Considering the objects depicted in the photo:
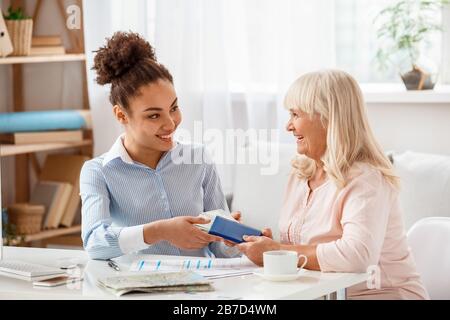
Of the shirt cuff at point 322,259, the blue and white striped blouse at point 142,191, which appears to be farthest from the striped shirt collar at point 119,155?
the shirt cuff at point 322,259

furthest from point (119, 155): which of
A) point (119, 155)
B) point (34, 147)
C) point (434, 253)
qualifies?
point (34, 147)

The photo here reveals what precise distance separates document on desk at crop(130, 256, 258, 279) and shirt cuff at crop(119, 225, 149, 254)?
39mm

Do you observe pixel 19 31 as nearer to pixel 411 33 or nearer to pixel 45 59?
pixel 45 59

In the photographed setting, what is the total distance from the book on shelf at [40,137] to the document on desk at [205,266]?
200 centimetres

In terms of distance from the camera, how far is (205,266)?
2096 millimetres

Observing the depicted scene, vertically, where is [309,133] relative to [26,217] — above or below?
above

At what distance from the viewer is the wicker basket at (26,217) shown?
4.02m

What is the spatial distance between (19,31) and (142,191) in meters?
1.81

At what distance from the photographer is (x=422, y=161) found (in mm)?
3176

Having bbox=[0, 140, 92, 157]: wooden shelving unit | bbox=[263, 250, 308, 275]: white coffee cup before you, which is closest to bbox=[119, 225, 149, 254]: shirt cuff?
bbox=[263, 250, 308, 275]: white coffee cup

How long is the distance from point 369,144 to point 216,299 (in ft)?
2.04

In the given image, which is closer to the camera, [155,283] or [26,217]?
[155,283]

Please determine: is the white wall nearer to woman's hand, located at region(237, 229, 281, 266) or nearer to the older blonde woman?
the older blonde woman

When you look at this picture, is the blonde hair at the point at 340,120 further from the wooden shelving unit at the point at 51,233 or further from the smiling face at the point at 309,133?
the wooden shelving unit at the point at 51,233
